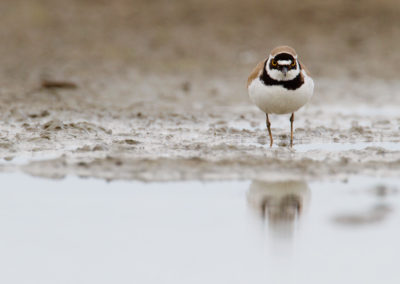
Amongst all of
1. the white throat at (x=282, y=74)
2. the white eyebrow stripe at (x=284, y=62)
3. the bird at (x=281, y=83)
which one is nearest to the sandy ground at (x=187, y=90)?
the bird at (x=281, y=83)

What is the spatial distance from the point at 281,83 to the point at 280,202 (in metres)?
2.73

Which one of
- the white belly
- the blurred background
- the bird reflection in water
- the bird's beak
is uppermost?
the blurred background

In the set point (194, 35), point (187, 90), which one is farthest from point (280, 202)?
point (194, 35)

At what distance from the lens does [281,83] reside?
8617mm

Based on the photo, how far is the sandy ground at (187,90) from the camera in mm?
7578

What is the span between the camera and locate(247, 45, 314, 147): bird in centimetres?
852

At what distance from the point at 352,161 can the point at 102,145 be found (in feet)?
7.99

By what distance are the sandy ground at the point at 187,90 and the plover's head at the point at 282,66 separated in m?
0.74

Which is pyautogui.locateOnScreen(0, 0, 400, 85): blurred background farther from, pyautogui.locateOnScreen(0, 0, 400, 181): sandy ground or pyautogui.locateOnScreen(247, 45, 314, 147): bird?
pyautogui.locateOnScreen(247, 45, 314, 147): bird

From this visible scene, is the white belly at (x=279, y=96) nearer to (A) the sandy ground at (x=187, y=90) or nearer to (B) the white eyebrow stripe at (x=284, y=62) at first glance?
(B) the white eyebrow stripe at (x=284, y=62)

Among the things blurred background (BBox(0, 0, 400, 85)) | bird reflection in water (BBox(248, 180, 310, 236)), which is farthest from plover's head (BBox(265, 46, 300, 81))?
blurred background (BBox(0, 0, 400, 85))

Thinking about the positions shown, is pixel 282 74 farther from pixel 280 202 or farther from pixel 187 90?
pixel 187 90

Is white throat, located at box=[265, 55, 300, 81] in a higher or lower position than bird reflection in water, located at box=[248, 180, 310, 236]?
higher

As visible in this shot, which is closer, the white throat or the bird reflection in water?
the bird reflection in water
